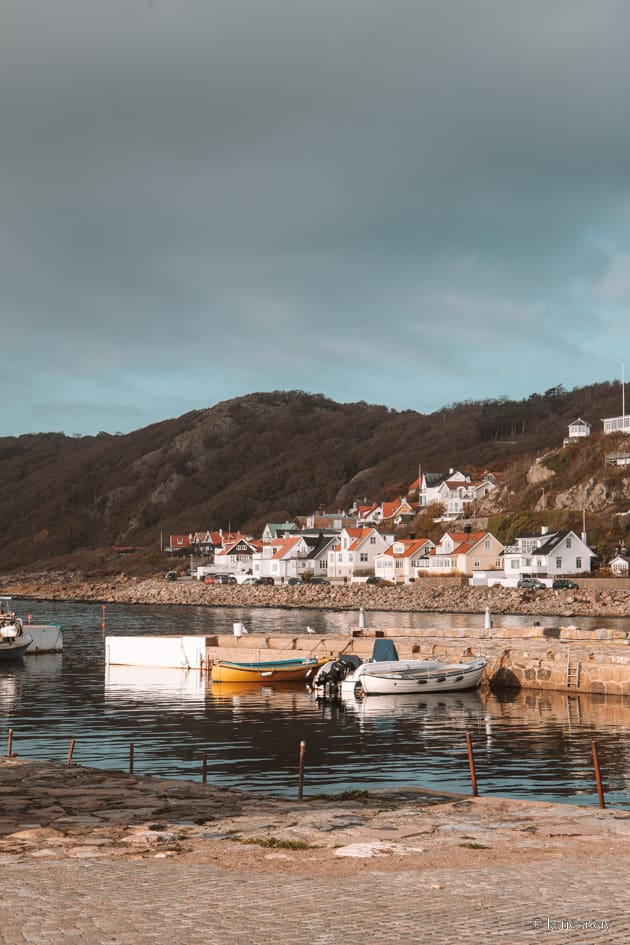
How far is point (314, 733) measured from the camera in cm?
3178

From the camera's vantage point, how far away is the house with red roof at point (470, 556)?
121188 mm

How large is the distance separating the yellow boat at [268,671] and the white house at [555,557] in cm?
6665

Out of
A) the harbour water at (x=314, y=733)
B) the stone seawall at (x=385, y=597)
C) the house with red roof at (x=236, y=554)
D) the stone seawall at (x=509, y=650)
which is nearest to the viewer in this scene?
the harbour water at (x=314, y=733)

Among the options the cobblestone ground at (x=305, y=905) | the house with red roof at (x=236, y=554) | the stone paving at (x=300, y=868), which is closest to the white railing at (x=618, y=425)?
the house with red roof at (x=236, y=554)

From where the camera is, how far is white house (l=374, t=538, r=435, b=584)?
12700 centimetres

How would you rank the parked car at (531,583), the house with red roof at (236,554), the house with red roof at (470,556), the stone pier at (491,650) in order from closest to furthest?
the stone pier at (491,650) → the parked car at (531,583) → the house with red roof at (470,556) → the house with red roof at (236,554)

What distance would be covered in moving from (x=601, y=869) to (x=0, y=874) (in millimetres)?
7223

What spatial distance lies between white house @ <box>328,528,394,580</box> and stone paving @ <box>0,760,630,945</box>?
397ft

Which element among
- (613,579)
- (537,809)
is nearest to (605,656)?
(537,809)

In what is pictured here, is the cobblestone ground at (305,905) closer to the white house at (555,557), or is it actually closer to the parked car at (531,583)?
the parked car at (531,583)

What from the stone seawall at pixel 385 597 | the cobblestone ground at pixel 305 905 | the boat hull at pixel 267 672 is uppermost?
the stone seawall at pixel 385 597

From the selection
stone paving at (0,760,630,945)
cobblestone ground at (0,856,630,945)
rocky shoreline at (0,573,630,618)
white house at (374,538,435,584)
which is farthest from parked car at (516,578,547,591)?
cobblestone ground at (0,856,630,945)

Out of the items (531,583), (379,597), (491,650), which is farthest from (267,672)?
(531,583)

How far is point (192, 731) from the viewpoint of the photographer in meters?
32.2
